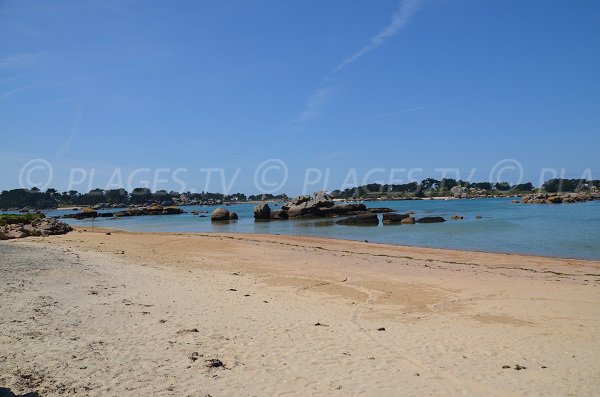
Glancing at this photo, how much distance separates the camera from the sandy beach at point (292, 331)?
19.4 ft

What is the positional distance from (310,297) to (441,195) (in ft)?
646

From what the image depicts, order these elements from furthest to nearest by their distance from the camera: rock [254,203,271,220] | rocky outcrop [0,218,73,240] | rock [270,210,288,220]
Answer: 1. rock [270,210,288,220]
2. rock [254,203,271,220]
3. rocky outcrop [0,218,73,240]

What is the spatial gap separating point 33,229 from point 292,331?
30.6 meters

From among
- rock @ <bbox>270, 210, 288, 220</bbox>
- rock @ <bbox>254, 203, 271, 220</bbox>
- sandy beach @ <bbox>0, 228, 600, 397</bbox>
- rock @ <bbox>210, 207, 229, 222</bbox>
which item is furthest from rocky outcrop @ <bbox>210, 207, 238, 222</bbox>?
sandy beach @ <bbox>0, 228, 600, 397</bbox>

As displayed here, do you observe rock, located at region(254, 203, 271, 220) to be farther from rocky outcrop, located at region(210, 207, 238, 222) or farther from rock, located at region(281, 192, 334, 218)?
rocky outcrop, located at region(210, 207, 238, 222)

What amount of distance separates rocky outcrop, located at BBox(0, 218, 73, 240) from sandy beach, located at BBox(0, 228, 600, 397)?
15.2 m

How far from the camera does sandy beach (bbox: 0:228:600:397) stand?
232 inches

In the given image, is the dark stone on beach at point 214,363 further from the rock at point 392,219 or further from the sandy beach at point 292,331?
the rock at point 392,219

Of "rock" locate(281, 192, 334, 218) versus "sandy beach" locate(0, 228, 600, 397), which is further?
"rock" locate(281, 192, 334, 218)

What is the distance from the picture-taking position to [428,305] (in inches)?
441

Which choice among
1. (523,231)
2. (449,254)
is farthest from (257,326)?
(523,231)

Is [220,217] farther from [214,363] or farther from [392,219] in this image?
[214,363]

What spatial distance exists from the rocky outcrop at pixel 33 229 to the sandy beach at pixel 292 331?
15.2 meters

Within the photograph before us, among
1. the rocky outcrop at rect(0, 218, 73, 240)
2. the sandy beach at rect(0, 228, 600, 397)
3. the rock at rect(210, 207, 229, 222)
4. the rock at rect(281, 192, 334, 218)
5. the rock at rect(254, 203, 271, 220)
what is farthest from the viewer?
the rock at rect(210, 207, 229, 222)
